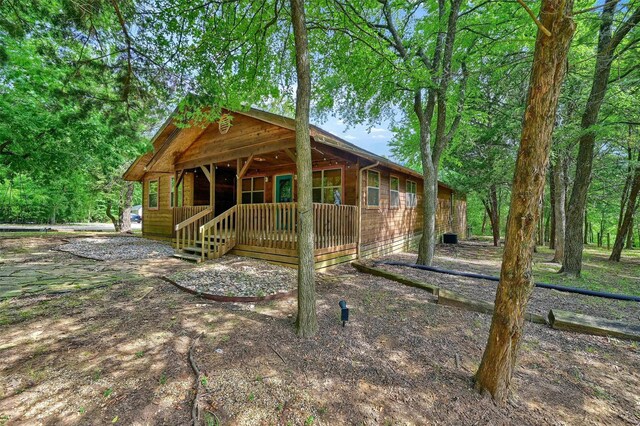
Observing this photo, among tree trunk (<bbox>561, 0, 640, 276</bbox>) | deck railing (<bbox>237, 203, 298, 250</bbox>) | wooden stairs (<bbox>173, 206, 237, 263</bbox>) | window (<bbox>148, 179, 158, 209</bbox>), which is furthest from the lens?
window (<bbox>148, 179, 158, 209</bbox>)

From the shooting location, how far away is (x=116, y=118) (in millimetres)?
5656

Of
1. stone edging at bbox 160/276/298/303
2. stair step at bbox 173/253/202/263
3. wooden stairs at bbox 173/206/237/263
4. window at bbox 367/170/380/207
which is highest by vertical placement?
window at bbox 367/170/380/207

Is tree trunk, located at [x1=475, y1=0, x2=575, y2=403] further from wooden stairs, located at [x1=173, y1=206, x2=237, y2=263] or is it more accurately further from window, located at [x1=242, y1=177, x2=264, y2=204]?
window, located at [x1=242, y1=177, x2=264, y2=204]

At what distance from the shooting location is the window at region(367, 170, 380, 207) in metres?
9.45

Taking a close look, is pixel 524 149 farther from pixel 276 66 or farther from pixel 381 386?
pixel 276 66

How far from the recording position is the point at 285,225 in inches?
286

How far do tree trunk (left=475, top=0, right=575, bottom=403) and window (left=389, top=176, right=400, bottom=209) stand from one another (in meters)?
8.88

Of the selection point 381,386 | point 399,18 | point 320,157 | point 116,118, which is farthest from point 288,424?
point 399,18

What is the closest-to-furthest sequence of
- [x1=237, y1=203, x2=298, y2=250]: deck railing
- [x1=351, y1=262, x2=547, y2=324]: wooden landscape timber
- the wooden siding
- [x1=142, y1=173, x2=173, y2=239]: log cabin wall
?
[x1=351, y1=262, x2=547, y2=324]: wooden landscape timber
[x1=237, y1=203, x2=298, y2=250]: deck railing
the wooden siding
[x1=142, y1=173, x2=173, y2=239]: log cabin wall

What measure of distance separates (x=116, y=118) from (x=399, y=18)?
8773 mm

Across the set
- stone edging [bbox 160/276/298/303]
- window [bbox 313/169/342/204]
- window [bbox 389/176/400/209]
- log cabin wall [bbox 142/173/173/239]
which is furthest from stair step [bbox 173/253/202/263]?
window [bbox 389/176/400/209]

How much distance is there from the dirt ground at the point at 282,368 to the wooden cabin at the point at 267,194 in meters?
3.36

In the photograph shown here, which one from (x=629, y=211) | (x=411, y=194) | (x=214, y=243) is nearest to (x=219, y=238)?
(x=214, y=243)

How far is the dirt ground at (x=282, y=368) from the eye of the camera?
2.14 metres
